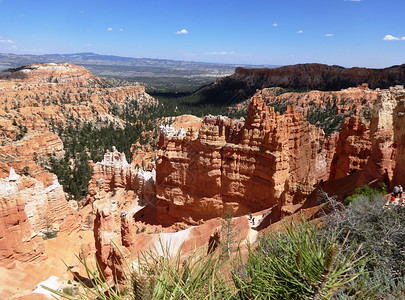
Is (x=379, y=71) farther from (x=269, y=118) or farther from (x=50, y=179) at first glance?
(x=50, y=179)

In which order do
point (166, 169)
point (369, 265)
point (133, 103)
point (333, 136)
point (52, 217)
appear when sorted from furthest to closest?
point (133, 103) → point (333, 136) → point (166, 169) → point (52, 217) → point (369, 265)

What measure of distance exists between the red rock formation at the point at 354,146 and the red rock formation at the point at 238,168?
2856mm

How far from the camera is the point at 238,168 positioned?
19578 mm

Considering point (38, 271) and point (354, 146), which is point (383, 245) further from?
point (354, 146)

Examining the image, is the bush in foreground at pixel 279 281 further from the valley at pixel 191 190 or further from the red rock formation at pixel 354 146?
the red rock formation at pixel 354 146

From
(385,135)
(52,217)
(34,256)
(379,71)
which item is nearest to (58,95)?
(52,217)

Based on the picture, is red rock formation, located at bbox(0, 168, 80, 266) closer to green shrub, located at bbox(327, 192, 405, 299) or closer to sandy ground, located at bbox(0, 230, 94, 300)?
sandy ground, located at bbox(0, 230, 94, 300)

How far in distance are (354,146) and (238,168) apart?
9.26 m

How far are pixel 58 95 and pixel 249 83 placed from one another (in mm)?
81364

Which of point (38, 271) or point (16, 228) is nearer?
point (38, 271)

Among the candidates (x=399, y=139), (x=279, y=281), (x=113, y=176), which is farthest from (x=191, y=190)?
(x=279, y=281)

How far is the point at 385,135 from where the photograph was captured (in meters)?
14.7

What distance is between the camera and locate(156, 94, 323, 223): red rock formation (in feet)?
59.6

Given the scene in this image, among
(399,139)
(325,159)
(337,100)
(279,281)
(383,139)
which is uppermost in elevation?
(337,100)
